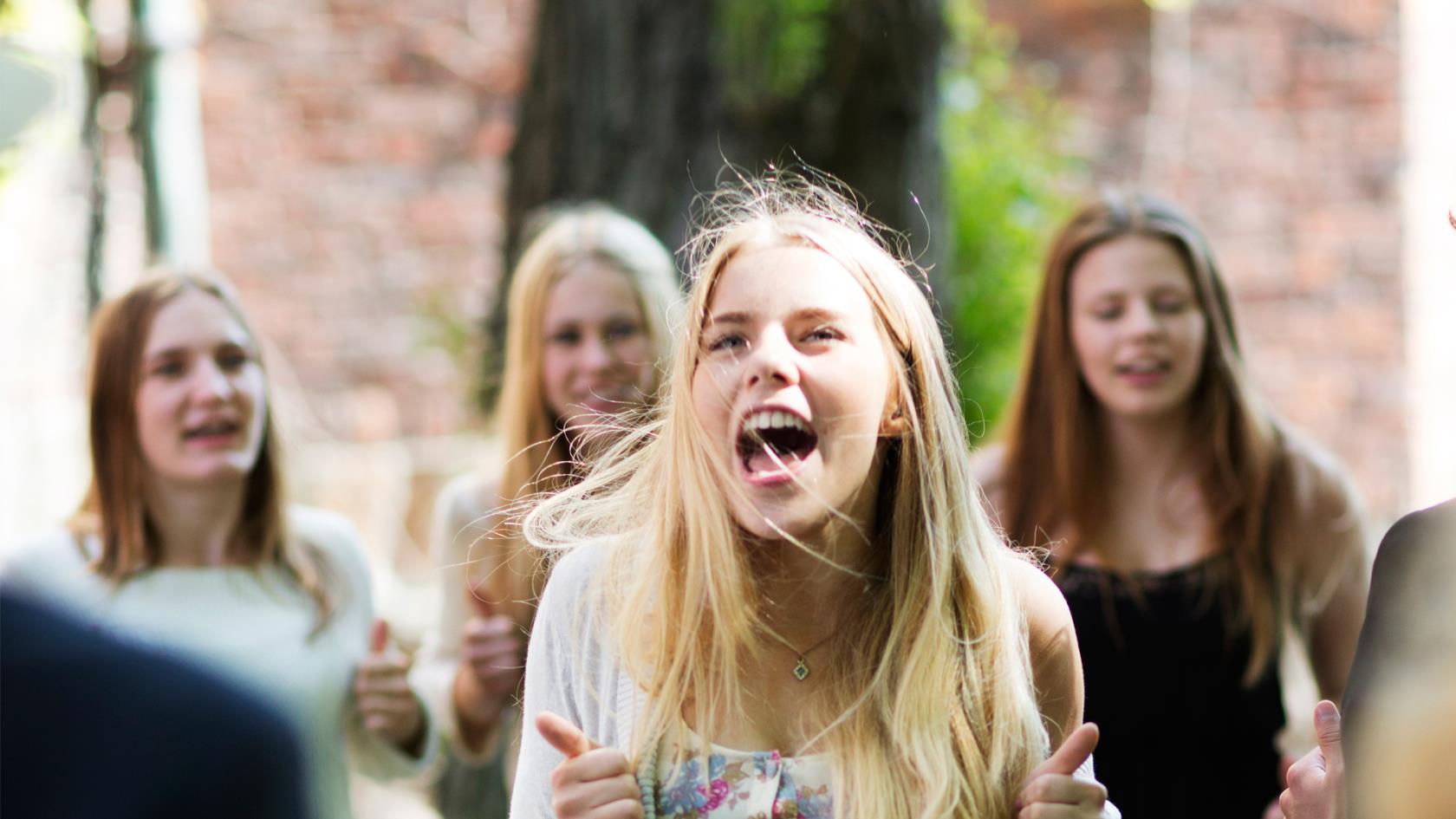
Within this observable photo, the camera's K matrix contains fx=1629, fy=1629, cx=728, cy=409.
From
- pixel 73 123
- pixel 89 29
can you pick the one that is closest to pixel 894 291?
pixel 89 29

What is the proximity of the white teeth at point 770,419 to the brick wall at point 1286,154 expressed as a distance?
4.66m

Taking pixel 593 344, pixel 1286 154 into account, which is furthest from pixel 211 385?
pixel 1286 154

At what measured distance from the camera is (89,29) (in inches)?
165

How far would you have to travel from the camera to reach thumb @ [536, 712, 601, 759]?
1.71m

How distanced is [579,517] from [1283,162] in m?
4.85

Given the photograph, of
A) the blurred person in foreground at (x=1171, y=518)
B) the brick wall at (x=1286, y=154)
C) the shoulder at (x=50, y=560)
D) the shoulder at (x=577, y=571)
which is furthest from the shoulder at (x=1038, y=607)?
the brick wall at (x=1286, y=154)

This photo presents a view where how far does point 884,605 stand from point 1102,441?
52.0 inches

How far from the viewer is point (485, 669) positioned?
287 cm

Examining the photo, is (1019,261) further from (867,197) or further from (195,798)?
(195,798)

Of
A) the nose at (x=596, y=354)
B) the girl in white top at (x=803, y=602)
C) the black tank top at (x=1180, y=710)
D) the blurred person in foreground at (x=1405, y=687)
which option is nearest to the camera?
the blurred person in foreground at (x=1405, y=687)

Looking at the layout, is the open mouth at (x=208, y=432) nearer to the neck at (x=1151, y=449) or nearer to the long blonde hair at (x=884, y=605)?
the long blonde hair at (x=884, y=605)

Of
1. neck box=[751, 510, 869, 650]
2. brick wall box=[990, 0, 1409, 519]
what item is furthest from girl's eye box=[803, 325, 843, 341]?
brick wall box=[990, 0, 1409, 519]

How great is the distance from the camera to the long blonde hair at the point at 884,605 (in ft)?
5.84

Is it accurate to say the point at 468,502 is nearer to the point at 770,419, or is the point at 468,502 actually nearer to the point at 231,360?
the point at 231,360
